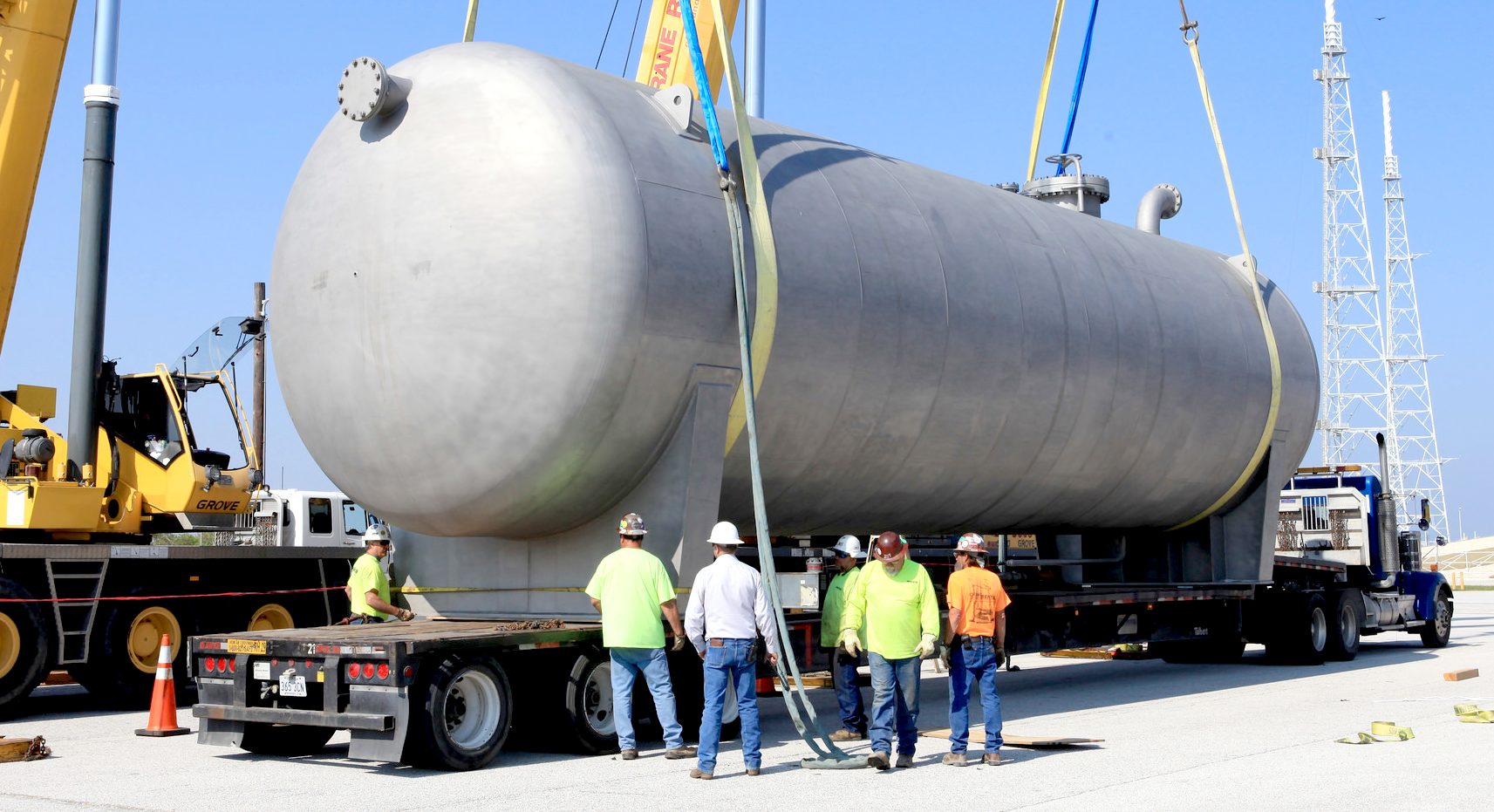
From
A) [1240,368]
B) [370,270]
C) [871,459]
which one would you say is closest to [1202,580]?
[1240,368]

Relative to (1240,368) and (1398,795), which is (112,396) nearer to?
(1240,368)

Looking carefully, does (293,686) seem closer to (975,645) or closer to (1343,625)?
(975,645)

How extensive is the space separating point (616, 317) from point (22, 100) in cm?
765

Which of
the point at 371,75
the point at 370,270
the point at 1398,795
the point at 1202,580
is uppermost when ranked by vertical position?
the point at 371,75

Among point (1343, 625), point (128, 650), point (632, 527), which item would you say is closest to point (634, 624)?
point (632, 527)

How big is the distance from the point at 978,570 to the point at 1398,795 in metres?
2.85

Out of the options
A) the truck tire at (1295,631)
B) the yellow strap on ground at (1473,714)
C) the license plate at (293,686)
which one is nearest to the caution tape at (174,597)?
the license plate at (293,686)

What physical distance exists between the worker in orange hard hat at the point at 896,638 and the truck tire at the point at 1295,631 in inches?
384

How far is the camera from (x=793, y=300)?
35.3 ft

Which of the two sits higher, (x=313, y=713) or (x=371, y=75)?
(x=371, y=75)

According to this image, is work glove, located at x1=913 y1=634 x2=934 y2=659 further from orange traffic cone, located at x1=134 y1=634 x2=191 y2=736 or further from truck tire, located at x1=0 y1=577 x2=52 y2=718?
truck tire, located at x1=0 y1=577 x2=52 y2=718

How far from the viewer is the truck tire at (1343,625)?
1878 centimetres

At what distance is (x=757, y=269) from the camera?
34.9ft

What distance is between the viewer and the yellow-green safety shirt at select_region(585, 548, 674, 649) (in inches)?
386
